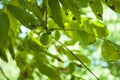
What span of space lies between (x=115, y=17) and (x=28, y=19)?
2.94 m

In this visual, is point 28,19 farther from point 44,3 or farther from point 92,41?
point 92,41

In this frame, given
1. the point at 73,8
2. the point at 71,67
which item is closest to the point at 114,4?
the point at 73,8

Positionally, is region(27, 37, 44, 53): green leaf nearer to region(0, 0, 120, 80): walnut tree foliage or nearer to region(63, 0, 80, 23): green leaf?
region(0, 0, 120, 80): walnut tree foliage

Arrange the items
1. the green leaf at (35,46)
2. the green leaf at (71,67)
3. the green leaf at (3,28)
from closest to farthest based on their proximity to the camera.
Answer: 1. the green leaf at (3,28)
2. the green leaf at (35,46)
3. the green leaf at (71,67)

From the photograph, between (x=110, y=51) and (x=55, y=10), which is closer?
(x=55, y=10)

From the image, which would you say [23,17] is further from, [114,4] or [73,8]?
[114,4]

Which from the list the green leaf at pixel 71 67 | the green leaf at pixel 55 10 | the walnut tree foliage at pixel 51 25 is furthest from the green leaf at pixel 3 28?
the green leaf at pixel 71 67

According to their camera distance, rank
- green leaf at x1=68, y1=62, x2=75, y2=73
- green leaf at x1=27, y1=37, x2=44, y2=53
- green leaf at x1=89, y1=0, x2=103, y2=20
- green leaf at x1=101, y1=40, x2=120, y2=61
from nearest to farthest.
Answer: green leaf at x1=89, y1=0, x2=103, y2=20 → green leaf at x1=101, y1=40, x2=120, y2=61 → green leaf at x1=27, y1=37, x2=44, y2=53 → green leaf at x1=68, y1=62, x2=75, y2=73

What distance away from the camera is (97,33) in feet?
3.55

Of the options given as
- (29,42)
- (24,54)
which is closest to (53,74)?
(29,42)

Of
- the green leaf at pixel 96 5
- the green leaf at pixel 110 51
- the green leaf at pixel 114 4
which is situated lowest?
the green leaf at pixel 96 5

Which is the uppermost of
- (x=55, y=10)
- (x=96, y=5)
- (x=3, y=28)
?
(x=96, y=5)

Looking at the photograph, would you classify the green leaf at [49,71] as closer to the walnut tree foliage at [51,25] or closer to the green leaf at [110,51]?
the walnut tree foliage at [51,25]

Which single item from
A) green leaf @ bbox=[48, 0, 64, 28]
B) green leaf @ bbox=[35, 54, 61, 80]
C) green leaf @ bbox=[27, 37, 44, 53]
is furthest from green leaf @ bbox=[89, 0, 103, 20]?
green leaf @ bbox=[27, 37, 44, 53]
